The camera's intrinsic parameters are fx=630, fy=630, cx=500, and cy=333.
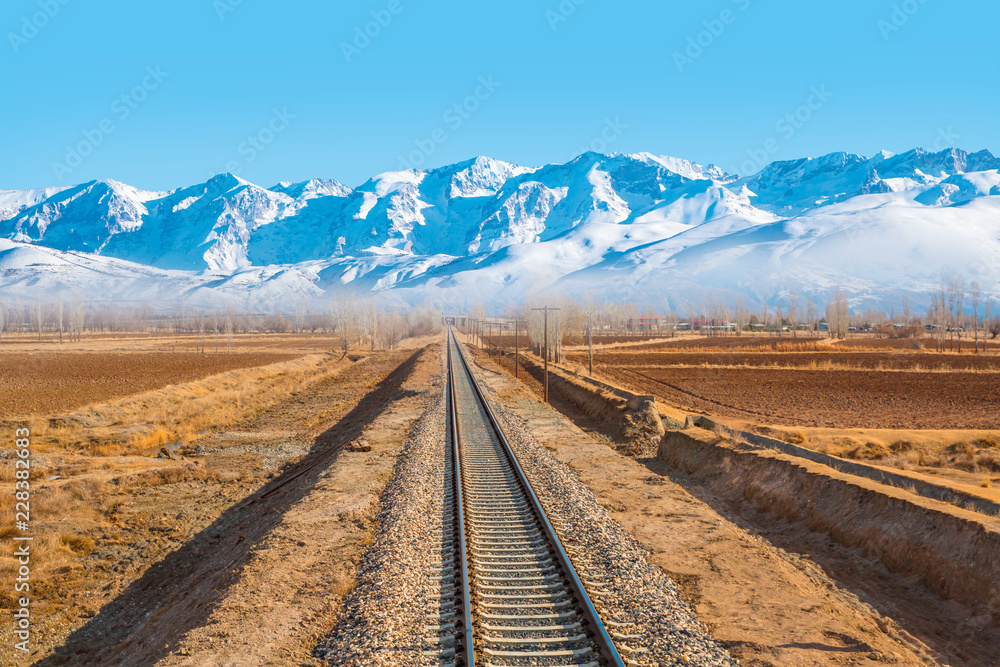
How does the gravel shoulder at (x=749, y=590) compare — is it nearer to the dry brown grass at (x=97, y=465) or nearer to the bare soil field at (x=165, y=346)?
the dry brown grass at (x=97, y=465)

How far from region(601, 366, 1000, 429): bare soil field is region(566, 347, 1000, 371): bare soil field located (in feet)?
22.6

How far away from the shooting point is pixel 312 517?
46.2 ft

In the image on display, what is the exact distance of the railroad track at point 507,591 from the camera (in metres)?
7.87

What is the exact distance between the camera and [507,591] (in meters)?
9.89

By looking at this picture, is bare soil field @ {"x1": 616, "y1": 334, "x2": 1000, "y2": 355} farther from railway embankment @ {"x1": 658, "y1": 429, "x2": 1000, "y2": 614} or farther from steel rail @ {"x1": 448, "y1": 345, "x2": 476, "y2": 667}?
steel rail @ {"x1": 448, "y1": 345, "x2": 476, "y2": 667}

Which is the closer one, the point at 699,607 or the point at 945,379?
the point at 699,607

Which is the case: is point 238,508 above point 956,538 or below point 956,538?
below

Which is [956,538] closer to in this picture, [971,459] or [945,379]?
[971,459]

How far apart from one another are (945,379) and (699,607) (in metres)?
57.0

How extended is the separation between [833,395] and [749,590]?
132 feet

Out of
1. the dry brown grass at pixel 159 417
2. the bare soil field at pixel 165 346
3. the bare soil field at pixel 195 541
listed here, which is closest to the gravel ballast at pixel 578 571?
the bare soil field at pixel 195 541

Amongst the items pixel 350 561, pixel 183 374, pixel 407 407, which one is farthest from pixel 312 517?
pixel 183 374

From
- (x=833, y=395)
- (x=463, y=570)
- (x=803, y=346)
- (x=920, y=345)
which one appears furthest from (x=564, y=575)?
(x=920, y=345)

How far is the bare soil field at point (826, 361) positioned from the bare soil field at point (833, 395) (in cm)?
690
